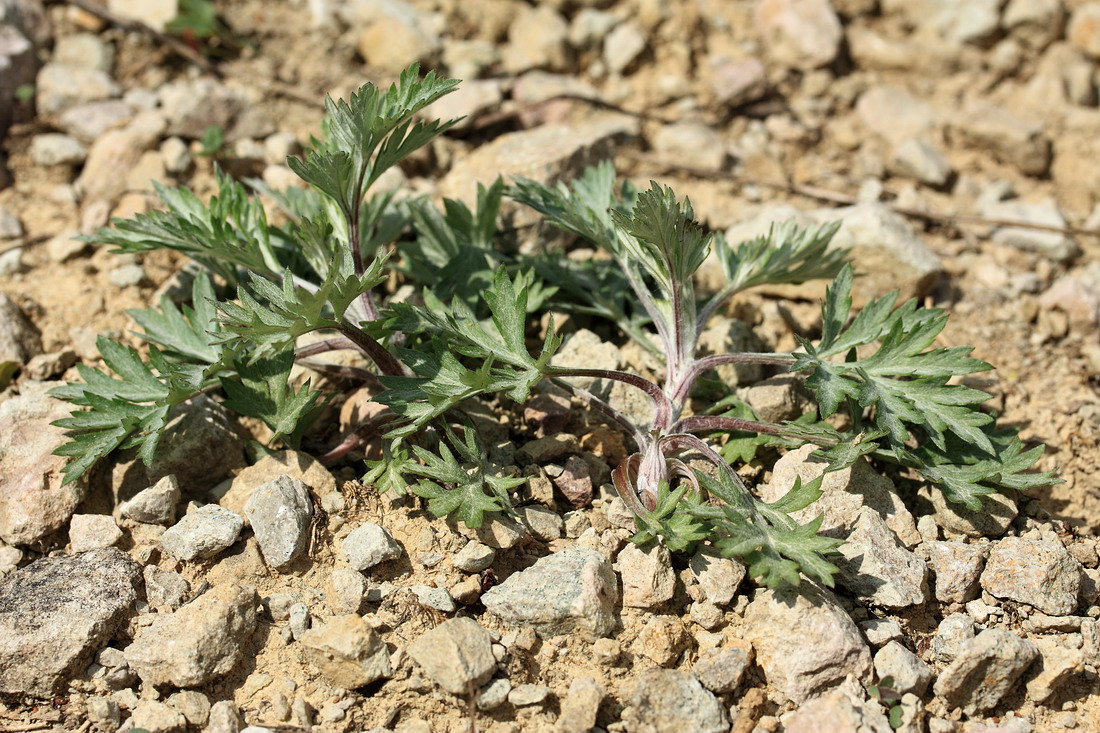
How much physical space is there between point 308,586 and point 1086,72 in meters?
5.32

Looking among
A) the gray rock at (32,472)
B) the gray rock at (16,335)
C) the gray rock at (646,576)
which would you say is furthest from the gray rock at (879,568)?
the gray rock at (16,335)

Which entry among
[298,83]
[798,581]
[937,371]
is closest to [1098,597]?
[937,371]

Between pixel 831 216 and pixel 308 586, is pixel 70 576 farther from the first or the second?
pixel 831 216

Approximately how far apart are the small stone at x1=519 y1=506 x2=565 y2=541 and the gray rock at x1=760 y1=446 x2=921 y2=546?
→ 777 millimetres

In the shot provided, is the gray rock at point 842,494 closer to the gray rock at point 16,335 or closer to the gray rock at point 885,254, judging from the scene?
the gray rock at point 885,254

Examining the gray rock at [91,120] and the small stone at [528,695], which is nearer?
the small stone at [528,695]

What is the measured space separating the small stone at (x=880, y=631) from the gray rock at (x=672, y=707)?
57 cm

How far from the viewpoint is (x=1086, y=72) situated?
557 cm

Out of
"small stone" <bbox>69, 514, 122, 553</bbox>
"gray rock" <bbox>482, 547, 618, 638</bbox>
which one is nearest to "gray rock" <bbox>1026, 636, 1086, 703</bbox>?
"gray rock" <bbox>482, 547, 618, 638</bbox>

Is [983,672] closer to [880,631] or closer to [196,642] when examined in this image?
[880,631]

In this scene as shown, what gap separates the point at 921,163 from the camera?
16.8 feet

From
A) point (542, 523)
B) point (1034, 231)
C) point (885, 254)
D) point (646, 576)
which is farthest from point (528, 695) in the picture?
point (1034, 231)

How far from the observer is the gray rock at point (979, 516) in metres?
3.34

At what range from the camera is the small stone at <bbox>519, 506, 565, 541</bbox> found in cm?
324
